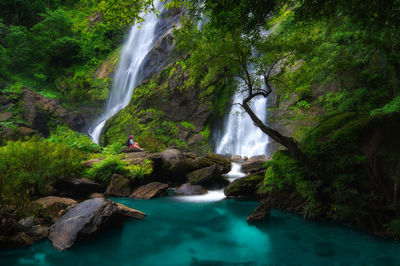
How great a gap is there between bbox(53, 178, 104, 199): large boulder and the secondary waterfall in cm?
1245

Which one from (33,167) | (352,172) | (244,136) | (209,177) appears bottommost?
(33,167)

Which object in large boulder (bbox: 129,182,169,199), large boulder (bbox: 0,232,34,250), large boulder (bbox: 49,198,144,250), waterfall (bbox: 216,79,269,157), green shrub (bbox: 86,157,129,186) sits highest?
waterfall (bbox: 216,79,269,157)

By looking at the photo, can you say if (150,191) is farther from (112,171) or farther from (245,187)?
(245,187)

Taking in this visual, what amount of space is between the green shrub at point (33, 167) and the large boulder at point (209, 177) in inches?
184

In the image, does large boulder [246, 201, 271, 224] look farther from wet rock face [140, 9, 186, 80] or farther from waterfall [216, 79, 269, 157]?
wet rock face [140, 9, 186, 80]

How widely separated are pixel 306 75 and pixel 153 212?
25.8 feet

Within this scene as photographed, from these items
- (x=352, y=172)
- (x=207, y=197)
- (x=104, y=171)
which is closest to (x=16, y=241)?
(x=104, y=171)

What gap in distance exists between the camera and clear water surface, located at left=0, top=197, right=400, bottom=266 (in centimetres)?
461

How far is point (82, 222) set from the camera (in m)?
5.29

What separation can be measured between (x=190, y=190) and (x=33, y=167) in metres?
5.60

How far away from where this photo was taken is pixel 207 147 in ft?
56.6

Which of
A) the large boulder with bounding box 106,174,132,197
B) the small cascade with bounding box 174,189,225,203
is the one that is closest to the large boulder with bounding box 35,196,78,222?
the large boulder with bounding box 106,174,132,197

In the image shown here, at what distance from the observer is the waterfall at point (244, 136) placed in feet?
50.5

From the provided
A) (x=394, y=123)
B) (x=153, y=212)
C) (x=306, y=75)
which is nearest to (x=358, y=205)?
(x=394, y=123)
